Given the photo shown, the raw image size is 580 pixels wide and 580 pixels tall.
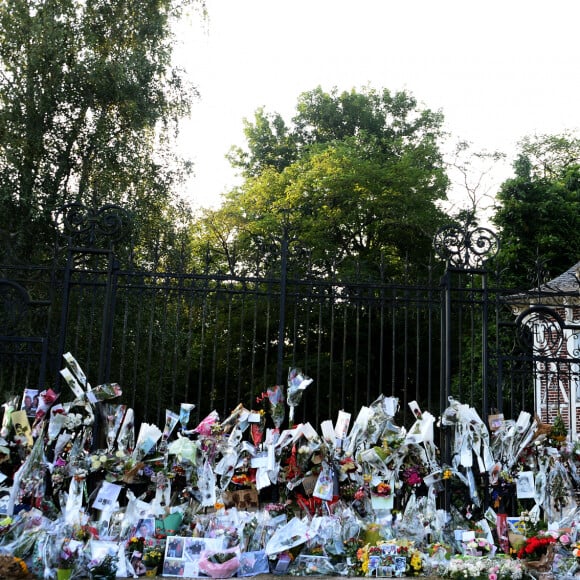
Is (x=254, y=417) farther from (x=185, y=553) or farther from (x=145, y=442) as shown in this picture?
(x=185, y=553)

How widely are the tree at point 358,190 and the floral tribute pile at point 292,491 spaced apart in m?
11.9

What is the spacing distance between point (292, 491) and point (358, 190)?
14.6 metres

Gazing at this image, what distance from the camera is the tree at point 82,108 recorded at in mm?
12266

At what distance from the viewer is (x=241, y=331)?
19.8 feet

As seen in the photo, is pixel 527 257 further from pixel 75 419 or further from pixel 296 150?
pixel 75 419

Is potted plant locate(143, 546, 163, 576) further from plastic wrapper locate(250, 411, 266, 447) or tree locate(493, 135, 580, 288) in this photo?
tree locate(493, 135, 580, 288)

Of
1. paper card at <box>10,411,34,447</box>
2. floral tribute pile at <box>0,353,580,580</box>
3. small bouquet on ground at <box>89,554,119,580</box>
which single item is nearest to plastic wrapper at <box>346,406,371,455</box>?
floral tribute pile at <box>0,353,580,580</box>

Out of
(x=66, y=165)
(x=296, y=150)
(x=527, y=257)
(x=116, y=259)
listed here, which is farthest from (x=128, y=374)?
(x=296, y=150)

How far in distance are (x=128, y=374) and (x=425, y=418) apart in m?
6.95

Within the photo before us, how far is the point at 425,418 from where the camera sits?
6.01 meters

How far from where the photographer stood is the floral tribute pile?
206 inches

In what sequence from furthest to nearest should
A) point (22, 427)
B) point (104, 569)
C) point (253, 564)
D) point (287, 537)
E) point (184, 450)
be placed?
point (22, 427) → point (184, 450) → point (287, 537) → point (253, 564) → point (104, 569)

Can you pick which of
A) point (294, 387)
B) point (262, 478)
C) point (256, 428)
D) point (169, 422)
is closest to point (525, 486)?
point (294, 387)

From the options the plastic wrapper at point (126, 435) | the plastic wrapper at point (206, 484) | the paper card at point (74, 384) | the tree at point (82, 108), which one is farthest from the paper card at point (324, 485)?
the tree at point (82, 108)
